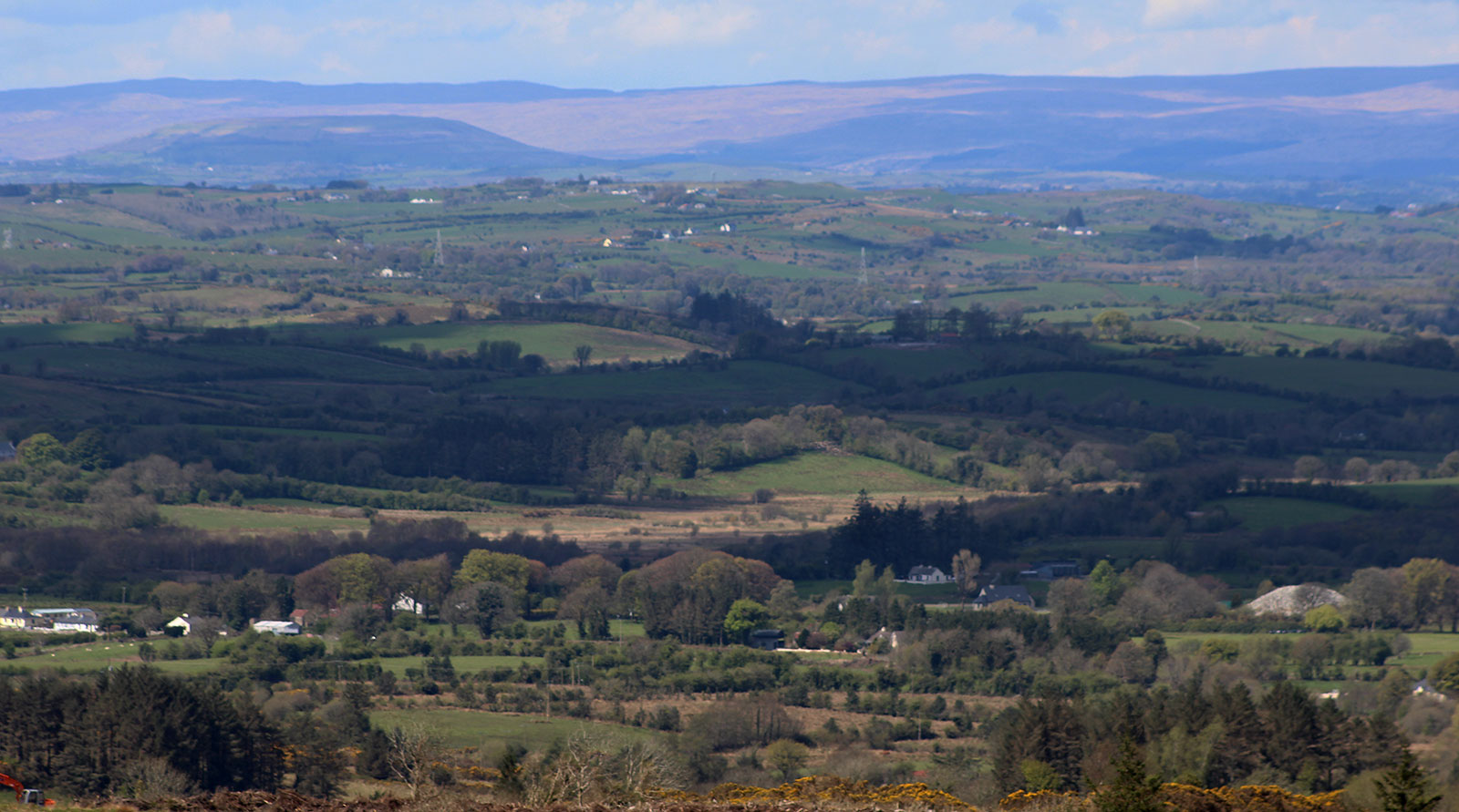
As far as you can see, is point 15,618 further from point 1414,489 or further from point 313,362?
point 313,362

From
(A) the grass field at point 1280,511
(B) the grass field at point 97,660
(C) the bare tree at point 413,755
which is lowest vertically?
(A) the grass field at point 1280,511

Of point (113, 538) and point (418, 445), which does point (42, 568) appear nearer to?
point (113, 538)

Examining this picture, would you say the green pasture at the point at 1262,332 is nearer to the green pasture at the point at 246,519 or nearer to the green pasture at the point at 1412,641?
the green pasture at the point at 246,519

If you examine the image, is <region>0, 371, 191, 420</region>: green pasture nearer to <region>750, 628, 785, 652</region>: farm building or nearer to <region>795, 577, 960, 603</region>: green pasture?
<region>795, 577, 960, 603</region>: green pasture

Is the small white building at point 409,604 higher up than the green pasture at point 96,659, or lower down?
lower down

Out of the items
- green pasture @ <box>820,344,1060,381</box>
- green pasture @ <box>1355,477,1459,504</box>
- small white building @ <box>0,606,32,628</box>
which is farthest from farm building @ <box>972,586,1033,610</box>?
green pasture @ <box>820,344,1060,381</box>

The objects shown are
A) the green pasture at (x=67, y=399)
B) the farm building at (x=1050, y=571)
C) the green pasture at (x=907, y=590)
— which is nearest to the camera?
the green pasture at (x=907, y=590)

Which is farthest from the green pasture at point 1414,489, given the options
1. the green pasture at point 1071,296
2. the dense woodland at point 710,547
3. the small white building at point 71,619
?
the green pasture at point 1071,296

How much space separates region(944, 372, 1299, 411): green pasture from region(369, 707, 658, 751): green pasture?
78460 mm

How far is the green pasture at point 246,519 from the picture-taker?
84.1m

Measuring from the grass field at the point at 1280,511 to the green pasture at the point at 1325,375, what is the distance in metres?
34.3

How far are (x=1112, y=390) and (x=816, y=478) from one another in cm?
2961

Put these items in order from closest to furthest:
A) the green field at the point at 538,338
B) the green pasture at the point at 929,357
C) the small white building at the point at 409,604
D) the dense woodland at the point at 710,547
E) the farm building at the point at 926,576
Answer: the dense woodland at the point at 710,547
the small white building at the point at 409,604
the farm building at the point at 926,576
the green pasture at the point at 929,357
the green field at the point at 538,338

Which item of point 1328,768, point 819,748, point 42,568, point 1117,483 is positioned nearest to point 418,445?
point 42,568
